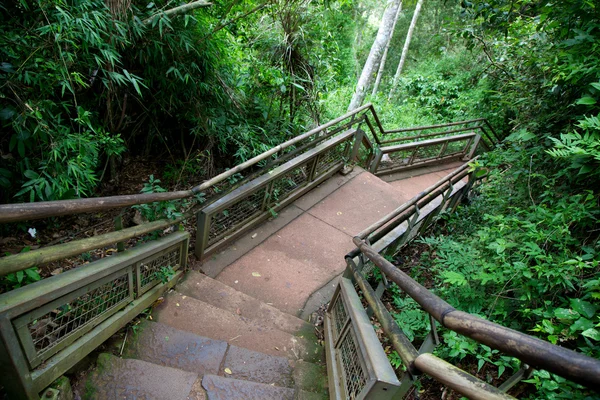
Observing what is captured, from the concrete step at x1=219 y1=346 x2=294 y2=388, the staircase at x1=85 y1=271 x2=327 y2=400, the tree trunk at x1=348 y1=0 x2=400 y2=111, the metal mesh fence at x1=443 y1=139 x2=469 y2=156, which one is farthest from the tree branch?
the metal mesh fence at x1=443 y1=139 x2=469 y2=156

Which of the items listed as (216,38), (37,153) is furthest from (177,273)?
(216,38)

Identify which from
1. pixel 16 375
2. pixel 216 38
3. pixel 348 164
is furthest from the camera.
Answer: pixel 348 164

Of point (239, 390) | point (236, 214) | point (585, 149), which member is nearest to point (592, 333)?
point (585, 149)

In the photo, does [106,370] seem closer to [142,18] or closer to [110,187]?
[142,18]

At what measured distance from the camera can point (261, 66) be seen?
445 centimetres

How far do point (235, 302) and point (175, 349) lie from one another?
844 millimetres

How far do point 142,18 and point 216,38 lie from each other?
0.82 m

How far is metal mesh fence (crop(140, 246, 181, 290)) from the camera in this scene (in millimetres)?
2469

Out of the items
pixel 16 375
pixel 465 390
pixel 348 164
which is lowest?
pixel 348 164

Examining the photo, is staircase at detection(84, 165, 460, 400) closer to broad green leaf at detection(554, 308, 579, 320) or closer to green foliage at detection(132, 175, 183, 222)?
green foliage at detection(132, 175, 183, 222)

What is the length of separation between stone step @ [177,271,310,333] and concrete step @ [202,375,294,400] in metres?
0.78

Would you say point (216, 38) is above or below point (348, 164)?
above

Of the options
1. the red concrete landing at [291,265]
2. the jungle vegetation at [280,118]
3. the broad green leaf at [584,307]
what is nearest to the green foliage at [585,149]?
the jungle vegetation at [280,118]

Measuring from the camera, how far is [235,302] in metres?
3.02
